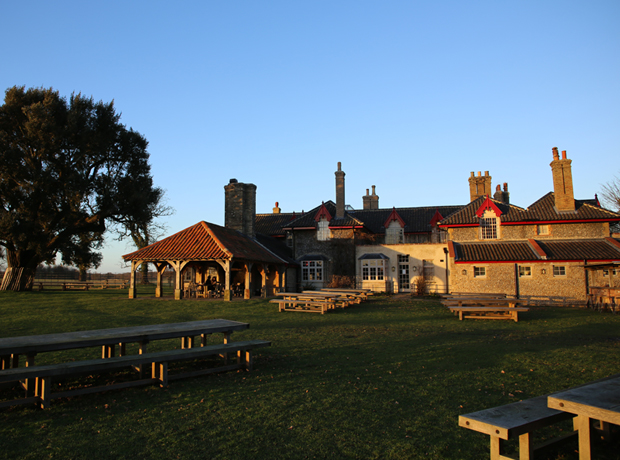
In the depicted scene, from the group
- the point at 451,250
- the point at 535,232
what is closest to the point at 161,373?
the point at 451,250

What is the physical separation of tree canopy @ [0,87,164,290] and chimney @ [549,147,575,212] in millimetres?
28727

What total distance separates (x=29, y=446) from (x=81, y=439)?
0.45m

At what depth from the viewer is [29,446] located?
3.98 meters

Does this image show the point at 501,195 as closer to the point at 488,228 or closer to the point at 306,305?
the point at 488,228

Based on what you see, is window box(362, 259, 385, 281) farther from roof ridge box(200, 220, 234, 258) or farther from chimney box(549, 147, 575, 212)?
roof ridge box(200, 220, 234, 258)

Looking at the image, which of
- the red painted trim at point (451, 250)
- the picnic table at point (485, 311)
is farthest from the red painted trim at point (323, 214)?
the picnic table at point (485, 311)

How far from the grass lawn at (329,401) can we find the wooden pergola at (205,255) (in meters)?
10.8

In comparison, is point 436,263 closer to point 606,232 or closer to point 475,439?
point 606,232

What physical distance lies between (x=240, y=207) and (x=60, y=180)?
11605 millimetres

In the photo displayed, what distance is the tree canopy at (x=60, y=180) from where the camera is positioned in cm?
2462

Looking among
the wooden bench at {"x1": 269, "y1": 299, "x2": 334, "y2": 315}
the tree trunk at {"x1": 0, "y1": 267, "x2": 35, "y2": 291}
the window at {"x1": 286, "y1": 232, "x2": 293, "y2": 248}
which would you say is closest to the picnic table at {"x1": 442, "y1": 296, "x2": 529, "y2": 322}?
the wooden bench at {"x1": 269, "y1": 299, "x2": 334, "y2": 315}

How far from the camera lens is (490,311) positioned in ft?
52.1

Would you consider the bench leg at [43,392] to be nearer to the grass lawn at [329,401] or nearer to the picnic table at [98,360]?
the picnic table at [98,360]

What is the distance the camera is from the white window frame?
24062mm
